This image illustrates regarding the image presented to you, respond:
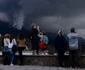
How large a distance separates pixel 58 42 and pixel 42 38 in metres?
1.59

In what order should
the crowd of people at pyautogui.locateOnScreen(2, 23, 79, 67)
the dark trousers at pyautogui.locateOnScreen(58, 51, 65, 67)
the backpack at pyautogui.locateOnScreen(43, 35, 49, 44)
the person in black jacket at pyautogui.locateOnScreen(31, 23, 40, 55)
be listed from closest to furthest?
the crowd of people at pyautogui.locateOnScreen(2, 23, 79, 67) → the dark trousers at pyautogui.locateOnScreen(58, 51, 65, 67) → the person in black jacket at pyautogui.locateOnScreen(31, 23, 40, 55) → the backpack at pyautogui.locateOnScreen(43, 35, 49, 44)

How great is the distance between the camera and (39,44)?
19.4 meters

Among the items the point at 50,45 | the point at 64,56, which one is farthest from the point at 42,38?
the point at 64,56

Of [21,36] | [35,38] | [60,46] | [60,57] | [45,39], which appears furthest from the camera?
[45,39]

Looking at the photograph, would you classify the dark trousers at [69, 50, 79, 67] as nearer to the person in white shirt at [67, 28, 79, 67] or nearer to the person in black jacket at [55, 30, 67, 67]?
the person in white shirt at [67, 28, 79, 67]

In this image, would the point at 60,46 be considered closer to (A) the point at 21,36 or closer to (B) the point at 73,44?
(B) the point at 73,44

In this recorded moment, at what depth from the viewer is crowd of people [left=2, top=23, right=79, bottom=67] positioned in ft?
59.1

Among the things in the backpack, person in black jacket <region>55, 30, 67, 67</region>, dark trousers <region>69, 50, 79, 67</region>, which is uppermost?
the backpack

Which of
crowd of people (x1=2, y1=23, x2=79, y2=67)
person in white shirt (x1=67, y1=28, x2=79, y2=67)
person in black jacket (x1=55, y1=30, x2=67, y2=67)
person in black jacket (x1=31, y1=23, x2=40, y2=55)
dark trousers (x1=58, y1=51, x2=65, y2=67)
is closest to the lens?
person in white shirt (x1=67, y1=28, x2=79, y2=67)

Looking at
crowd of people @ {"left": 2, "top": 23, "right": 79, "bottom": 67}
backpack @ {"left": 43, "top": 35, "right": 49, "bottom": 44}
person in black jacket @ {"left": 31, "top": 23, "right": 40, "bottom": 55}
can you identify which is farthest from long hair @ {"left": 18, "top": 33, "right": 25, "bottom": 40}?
backpack @ {"left": 43, "top": 35, "right": 49, "bottom": 44}

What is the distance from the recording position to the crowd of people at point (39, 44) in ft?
59.1

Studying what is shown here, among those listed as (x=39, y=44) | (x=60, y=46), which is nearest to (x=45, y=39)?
(x=39, y=44)

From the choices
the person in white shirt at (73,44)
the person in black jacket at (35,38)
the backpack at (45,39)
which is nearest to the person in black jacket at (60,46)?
the person in white shirt at (73,44)

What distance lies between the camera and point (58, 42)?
18.2 meters
